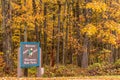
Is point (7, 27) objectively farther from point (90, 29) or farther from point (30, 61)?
point (30, 61)

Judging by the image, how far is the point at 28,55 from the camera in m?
13.4

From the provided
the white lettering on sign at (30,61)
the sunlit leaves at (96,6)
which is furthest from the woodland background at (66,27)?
the white lettering on sign at (30,61)

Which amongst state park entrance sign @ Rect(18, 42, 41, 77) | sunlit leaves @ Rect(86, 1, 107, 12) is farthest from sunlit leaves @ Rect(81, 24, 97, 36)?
state park entrance sign @ Rect(18, 42, 41, 77)

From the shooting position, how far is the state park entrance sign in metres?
13.4

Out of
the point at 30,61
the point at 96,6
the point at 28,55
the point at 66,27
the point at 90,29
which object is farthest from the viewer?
the point at 66,27

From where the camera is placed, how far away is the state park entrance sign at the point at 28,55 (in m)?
13.4

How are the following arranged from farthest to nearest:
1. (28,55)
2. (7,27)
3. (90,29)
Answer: (7,27), (90,29), (28,55)

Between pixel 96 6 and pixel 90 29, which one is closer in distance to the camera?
pixel 96 6

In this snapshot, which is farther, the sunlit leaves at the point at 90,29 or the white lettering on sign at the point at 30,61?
the sunlit leaves at the point at 90,29

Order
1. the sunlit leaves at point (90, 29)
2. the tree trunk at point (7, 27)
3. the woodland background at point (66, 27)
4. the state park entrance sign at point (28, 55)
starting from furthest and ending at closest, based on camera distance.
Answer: the tree trunk at point (7, 27) < the sunlit leaves at point (90, 29) < the woodland background at point (66, 27) < the state park entrance sign at point (28, 55)

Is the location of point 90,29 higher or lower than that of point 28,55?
higher

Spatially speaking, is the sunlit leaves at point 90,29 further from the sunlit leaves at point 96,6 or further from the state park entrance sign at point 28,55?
the state park entrance sign at point 28,55

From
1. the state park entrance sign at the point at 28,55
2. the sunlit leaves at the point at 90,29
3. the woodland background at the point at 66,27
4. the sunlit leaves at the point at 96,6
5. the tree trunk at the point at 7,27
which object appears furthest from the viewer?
the tree trunk at the point at 7,27

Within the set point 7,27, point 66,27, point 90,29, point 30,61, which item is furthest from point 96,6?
point 66,27
